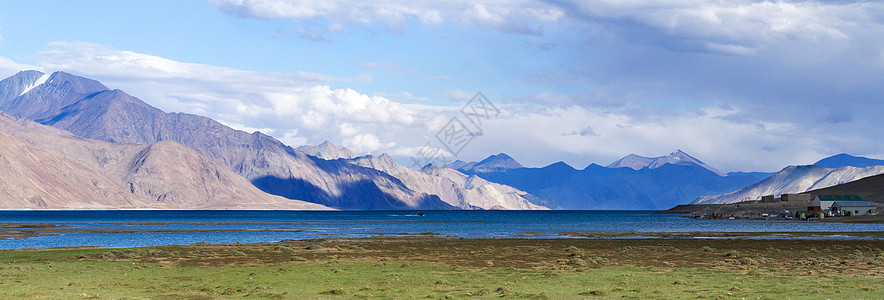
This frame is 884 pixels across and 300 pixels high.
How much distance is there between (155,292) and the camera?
33844 mm

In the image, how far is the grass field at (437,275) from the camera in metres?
33.1

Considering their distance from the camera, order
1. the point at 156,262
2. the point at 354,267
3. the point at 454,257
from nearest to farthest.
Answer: the point at 354,267 → the point at 156,262 → the point at 454,257

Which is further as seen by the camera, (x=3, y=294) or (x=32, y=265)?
(x=32, y=265)

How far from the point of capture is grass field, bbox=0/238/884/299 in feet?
109

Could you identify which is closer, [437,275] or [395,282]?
[395,282]

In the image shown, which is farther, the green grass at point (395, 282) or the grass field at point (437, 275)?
the grass field at point (437, 275)

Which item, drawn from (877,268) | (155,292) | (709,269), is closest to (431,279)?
(155,292)

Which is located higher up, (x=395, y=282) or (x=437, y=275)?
(x=437, y=275)

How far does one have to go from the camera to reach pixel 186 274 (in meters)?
42.8

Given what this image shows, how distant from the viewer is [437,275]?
4225cm

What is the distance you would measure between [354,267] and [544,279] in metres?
13.4

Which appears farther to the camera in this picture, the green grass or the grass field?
the grass field

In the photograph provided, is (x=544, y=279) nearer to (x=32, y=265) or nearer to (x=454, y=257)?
(x=454, y=257)

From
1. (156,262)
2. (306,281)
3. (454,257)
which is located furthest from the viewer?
(454,257)
